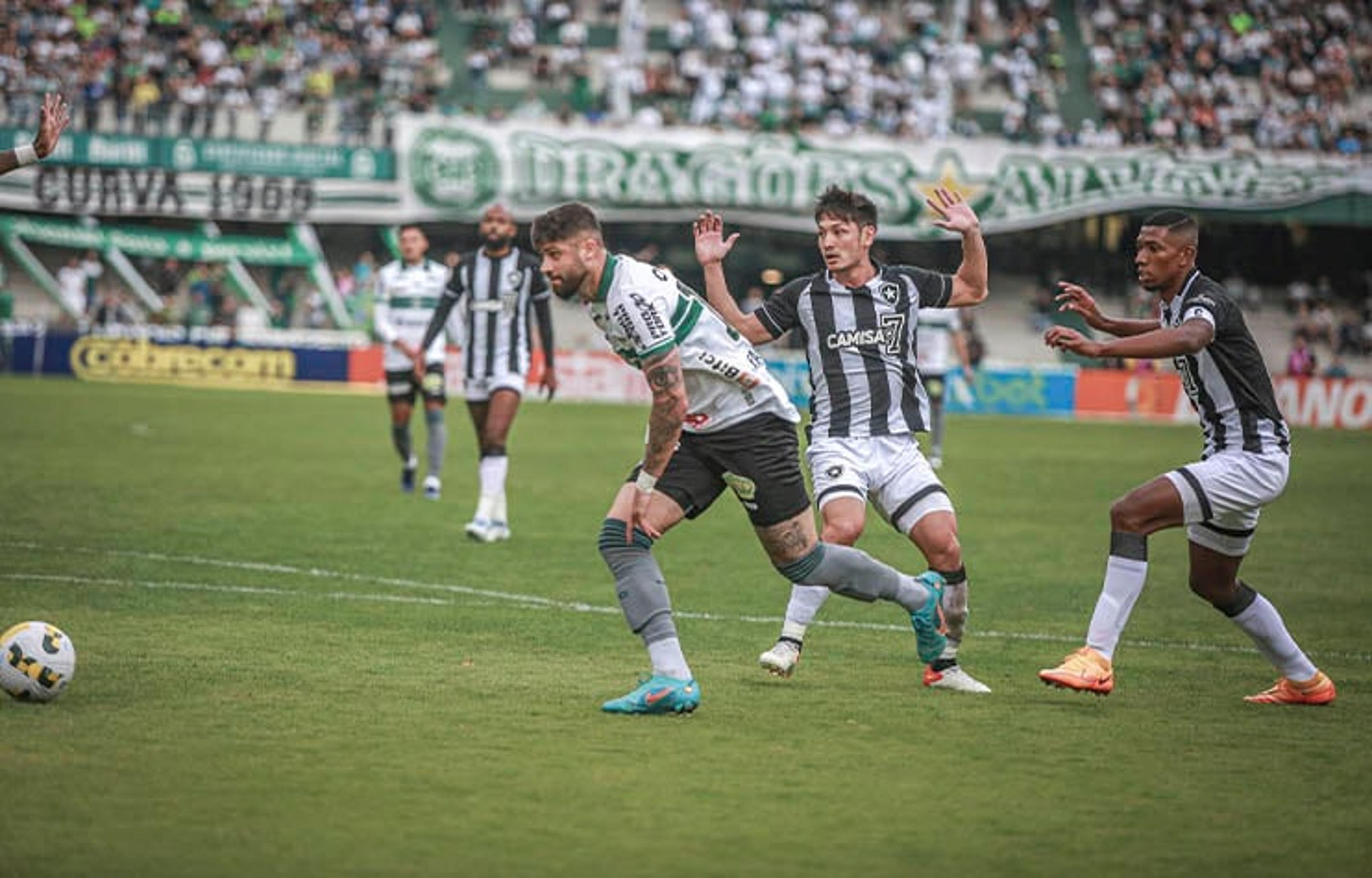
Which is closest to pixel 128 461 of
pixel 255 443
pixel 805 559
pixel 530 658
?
pixel 255 443

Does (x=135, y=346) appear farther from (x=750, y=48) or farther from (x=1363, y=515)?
(x=1363, y=515)

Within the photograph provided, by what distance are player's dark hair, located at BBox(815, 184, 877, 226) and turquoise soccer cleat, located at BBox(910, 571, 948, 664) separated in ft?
5.90

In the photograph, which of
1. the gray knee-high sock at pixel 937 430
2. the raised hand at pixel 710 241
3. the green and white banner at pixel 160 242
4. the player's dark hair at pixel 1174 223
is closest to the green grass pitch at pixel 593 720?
the raised hand at pixel 710 241

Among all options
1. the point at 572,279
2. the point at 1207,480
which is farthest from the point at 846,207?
the point at 1207,480

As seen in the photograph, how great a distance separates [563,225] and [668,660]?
6.39ft

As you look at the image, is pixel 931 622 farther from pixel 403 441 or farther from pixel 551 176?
pixel 551 176

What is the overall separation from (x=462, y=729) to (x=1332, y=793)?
3.41m

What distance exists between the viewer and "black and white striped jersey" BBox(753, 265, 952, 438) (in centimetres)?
938

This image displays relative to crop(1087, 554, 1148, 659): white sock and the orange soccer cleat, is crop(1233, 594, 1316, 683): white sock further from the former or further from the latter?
the orange soccer cleat

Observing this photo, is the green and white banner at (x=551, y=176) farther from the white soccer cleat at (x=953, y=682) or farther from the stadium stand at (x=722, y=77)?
the white soccer cleat at (x=953, y=682)

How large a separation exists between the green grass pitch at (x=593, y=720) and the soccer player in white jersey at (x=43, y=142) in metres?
2.54

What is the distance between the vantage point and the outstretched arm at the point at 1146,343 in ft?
26.0

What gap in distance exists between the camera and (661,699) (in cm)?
795

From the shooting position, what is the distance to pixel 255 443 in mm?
24094
